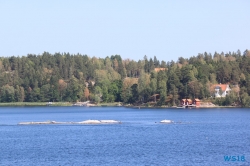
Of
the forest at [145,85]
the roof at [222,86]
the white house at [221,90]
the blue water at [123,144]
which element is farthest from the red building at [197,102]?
the blue water at [123,144]

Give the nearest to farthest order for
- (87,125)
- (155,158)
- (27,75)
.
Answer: (155,158) → (87,125) → (27,75)

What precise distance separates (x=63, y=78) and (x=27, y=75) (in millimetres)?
13510

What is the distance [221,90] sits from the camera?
140m

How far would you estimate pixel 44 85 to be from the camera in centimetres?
18312

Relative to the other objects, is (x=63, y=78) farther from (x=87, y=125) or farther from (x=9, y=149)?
(x=9, y=149)

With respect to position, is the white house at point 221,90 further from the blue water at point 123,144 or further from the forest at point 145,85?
the blue water at point 123,144

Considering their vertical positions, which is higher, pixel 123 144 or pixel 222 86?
pixel 222 86

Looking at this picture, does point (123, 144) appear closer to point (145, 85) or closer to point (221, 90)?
point (221, 90)

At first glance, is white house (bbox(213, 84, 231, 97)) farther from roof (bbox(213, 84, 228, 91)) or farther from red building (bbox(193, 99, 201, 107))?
red building (bbox(193, 99, 201, 107))

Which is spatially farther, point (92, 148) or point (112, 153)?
point (92, 148)

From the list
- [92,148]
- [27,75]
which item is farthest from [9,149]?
[27,75]

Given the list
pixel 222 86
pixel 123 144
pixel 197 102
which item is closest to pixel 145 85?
pixel 197 102

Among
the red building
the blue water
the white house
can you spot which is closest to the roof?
the white house

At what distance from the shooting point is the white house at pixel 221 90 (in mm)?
139712
